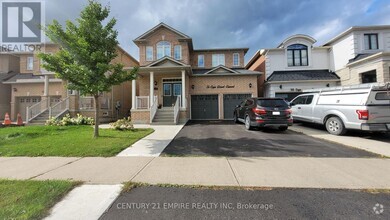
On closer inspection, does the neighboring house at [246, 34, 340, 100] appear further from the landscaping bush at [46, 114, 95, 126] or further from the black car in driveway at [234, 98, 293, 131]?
the landscaping bush at [46, 114, 95, 126]

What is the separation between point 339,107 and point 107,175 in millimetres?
9648

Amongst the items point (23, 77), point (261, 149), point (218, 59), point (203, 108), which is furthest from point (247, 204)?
point (23, 77)

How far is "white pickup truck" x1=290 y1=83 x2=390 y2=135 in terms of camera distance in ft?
24.9

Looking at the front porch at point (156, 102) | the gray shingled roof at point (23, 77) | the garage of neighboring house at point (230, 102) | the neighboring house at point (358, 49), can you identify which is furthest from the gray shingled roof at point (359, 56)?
the gray shingled roof at point (23, 77)

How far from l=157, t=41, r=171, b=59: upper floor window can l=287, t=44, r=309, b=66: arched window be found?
36.6 ft

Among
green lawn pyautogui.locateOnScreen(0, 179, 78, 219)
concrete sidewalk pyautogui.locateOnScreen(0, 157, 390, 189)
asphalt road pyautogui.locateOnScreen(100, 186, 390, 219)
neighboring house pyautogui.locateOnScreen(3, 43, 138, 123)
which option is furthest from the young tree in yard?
neighboring house pyautogui.locateOnScreen(3, 43, 138, 123)

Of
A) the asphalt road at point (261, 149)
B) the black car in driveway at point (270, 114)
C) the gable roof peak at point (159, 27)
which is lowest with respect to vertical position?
the asphalt road at point (261, 149)

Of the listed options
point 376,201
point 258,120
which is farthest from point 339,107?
point 376,201

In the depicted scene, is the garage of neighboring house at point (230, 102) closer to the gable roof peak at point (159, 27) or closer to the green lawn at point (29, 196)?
the gable roof peak at point (159, 27)

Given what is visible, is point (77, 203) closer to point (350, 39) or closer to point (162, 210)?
point (162, 210)

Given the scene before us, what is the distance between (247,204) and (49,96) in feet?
61.7

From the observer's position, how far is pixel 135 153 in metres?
6.09

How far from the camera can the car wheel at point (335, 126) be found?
8742mm

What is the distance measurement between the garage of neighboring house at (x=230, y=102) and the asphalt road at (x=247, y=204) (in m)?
14.2
